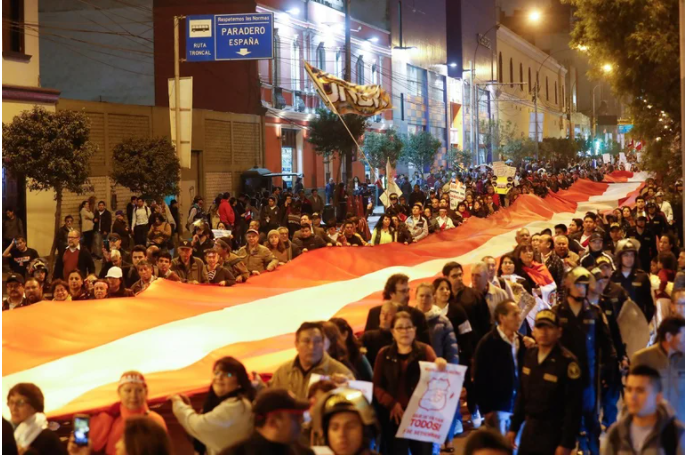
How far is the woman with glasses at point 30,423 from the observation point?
6.12 meters

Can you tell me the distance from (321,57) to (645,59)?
94.5ft

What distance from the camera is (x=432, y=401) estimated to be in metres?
7.88

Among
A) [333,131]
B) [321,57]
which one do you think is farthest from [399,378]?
[321,57]

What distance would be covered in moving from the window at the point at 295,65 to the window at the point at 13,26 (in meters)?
17.3

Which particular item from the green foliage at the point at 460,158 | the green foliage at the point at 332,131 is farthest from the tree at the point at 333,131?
the green foliage at the point at 460,158

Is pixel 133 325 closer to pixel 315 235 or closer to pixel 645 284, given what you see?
pixel 645 284

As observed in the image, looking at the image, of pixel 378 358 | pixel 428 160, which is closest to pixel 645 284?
pixel 378 358

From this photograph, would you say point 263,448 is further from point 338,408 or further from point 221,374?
point 221,374

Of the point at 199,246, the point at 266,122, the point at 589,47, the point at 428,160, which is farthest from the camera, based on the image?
the point at 428,160

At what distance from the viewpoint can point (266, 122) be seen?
1603 inches

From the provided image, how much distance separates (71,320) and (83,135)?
539 inches

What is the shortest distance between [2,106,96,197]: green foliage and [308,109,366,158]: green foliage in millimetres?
17526

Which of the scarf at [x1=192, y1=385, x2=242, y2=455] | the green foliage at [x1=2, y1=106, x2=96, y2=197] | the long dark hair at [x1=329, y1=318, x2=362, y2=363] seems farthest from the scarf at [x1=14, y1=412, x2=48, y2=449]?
the green foliage at [x1=2, y1=106, x2=96, y2=197]

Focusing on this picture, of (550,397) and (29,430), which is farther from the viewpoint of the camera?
(550,397)
